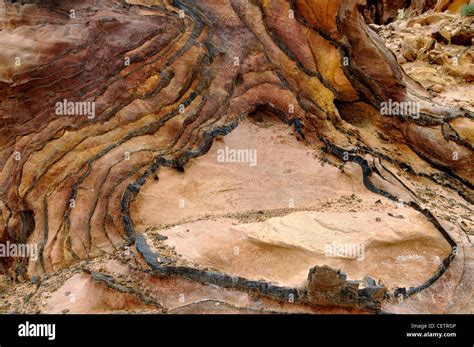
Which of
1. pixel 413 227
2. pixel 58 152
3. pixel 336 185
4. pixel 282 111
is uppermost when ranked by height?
pixel 282 111

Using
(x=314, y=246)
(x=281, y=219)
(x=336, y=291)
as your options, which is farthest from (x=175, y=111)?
(x=336, y=291)

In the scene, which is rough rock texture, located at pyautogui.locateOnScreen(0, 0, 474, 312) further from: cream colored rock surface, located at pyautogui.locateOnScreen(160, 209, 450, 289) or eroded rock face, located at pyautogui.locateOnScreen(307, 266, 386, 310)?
eroded rock face, located at pyautogui.locateOnScreen(307, 266, 386, 310)

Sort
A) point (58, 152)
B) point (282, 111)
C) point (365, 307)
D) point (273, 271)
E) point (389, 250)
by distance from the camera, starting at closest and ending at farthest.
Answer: point (365, 307) < point (273, 271) < point (389, 250) < point (58, 152) < point (282, 111)

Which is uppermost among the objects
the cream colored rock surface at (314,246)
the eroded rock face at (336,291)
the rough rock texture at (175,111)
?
the rough rock texture at (175,111)

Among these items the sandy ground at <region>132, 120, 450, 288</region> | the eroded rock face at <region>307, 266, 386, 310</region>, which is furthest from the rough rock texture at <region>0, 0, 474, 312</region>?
the eroded rock face at <region>307, 266, 386, 310</region>

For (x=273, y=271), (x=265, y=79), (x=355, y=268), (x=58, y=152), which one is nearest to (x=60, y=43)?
(x=58, y=152)

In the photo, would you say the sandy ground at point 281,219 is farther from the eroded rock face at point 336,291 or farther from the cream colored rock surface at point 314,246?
the eroded rock face at point 336,291

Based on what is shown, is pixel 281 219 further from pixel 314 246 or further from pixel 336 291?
pixel 336 291

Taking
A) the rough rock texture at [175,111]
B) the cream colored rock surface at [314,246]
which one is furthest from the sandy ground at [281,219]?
the rough rock texture at [175,111]

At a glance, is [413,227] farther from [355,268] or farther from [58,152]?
[58,152]
